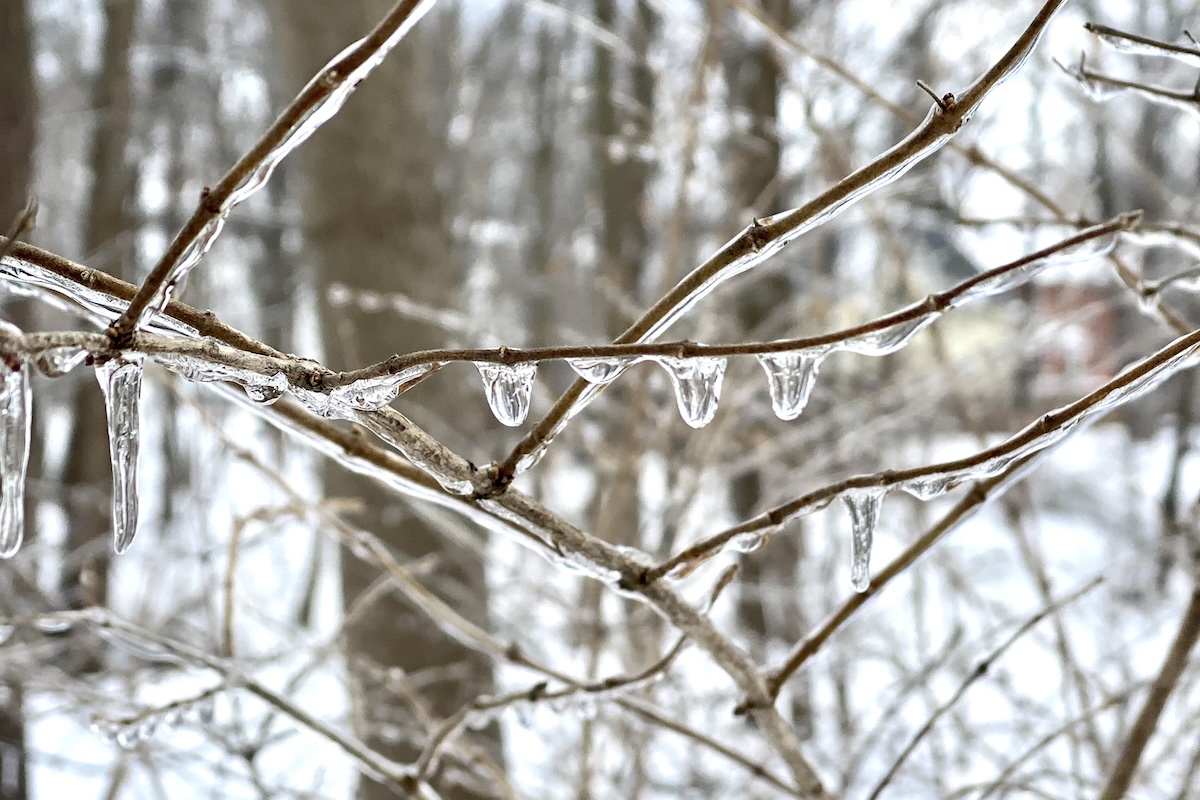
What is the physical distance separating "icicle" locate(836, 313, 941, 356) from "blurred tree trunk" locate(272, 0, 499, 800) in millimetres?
2268

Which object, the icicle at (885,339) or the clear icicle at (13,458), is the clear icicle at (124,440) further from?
the icicle at (885,339)

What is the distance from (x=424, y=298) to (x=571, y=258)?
319cm

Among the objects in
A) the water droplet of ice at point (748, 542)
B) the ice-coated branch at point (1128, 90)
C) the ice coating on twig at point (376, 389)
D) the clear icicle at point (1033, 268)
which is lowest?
the ice coating on twig at point (376, 389)

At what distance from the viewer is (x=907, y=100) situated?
412 centimetres

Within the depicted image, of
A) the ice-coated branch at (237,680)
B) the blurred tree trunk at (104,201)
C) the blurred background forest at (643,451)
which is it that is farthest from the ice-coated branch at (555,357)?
the blurred tree trunk at (104,201)

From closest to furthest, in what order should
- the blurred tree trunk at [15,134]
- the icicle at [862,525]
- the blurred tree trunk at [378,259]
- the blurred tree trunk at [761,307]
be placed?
the icicle at [862,525]
the blurred tree trunk at [378,259]
the blurred tree trunk at [15,134]
the blurred tree trunk at [761,307]

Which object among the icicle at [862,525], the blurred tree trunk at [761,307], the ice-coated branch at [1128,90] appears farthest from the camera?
the blurred tree trunk at [761,307]

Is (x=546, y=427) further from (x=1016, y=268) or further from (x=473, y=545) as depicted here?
(x=473, y=545)

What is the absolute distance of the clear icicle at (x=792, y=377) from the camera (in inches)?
28.8

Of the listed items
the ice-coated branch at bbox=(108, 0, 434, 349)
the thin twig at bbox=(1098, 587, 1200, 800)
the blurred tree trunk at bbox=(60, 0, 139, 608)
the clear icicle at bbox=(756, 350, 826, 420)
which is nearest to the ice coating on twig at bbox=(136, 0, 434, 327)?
the ice-coated branch at bbox=(108, 0, 434, 349)

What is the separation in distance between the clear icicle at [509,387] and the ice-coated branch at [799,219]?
4 centimetres

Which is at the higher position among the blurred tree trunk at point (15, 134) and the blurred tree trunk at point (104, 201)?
the blurred tree trunk at point (104, 201)

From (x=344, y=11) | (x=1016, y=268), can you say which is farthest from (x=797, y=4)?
(x=1016, y=268)

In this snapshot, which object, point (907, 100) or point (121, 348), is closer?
point (121, 348)
